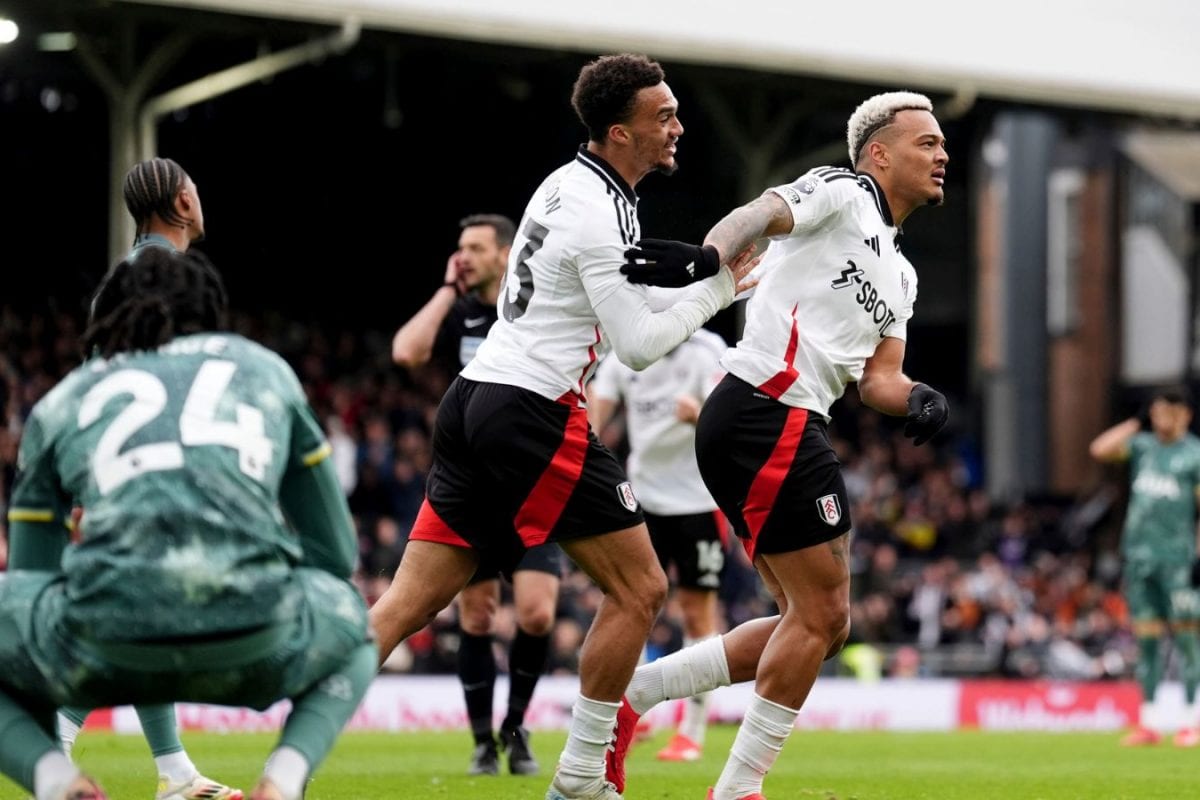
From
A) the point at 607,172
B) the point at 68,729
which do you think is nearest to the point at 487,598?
the point at 68,729

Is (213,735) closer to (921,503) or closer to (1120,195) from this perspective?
(921,503)

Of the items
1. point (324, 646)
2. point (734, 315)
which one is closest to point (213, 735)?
point (324, 646)

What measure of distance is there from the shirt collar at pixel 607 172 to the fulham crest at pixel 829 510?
3.83ft

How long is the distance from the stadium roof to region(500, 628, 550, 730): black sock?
34.8 feet

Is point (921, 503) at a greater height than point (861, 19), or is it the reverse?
point (861, 19)

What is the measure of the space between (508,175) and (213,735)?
1562cm

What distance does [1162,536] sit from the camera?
14.4m

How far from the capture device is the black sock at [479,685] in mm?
8945

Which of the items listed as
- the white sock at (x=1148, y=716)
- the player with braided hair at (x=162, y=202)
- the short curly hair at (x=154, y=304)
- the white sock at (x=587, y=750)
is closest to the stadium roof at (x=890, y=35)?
the white sock at (x=1148, y=716)

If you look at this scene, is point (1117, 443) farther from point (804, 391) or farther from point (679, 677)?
point (804, 391)

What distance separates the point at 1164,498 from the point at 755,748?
897cm

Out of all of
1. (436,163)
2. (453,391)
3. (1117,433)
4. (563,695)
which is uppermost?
(436,163)

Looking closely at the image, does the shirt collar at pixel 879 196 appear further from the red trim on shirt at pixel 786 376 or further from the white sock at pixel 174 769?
the white sock at pixel 174 769

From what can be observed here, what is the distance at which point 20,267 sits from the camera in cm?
2456
